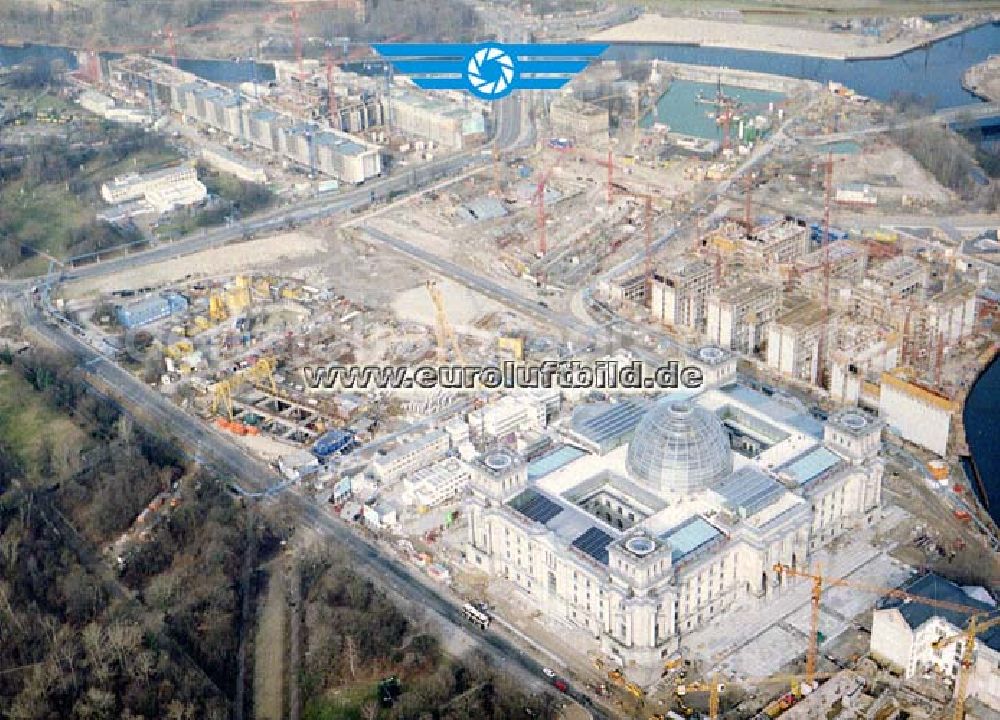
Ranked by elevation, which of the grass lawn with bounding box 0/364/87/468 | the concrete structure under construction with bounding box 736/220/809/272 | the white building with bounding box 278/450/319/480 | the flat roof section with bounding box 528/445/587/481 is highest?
the concrete structure under construction with bounding box 736/220/809/272

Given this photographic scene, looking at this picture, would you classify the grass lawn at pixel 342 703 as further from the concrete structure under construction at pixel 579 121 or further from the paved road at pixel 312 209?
the concrete structure under construction at pixel 579 121

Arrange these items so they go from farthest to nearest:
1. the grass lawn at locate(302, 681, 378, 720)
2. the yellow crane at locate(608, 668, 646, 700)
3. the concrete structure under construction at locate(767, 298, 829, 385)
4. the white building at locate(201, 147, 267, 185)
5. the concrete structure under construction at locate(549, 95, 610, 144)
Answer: the concrete structure under construction at locate(549, 95, 610, 144) → the white building at locate(201, 147, 267, 185) → the concrete structure under construction at locate(767, 298, 829, 385) → the yellow crane at locate(608, 668, 646, 700) → the grass lawn at locate(302, 681, 378, 720)

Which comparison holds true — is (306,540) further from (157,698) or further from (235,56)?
(235,56)

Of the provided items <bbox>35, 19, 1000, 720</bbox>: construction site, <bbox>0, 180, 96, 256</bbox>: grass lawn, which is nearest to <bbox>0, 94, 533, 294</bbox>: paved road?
<bbox>35, 19, 1000, 720</bbox>: construction site

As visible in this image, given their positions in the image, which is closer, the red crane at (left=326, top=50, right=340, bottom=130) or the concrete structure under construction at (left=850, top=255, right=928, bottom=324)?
the concrete structure under construction at (left=850, top=255, right=928, bottom=324)

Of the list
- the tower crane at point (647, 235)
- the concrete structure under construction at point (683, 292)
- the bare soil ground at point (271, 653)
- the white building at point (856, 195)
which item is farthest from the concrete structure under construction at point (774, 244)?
the bare soil ground at point (271, 653)

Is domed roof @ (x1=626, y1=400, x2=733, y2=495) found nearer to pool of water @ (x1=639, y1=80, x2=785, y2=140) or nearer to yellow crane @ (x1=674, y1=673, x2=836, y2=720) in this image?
yellow crane @ (x1=674, y1=673, x2=836, y2=720)

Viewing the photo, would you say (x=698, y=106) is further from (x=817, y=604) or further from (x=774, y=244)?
(x=817, y=604)
